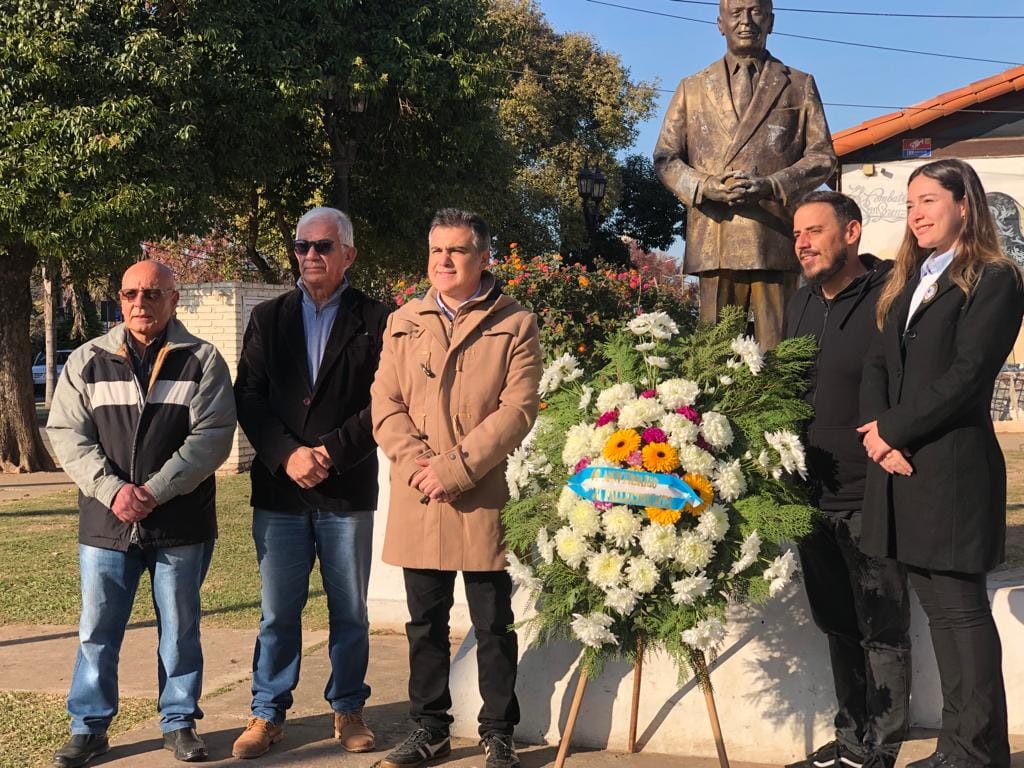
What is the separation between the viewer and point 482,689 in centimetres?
415

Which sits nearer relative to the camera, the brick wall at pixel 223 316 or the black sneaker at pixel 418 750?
the black sneaker at pixel 418 750

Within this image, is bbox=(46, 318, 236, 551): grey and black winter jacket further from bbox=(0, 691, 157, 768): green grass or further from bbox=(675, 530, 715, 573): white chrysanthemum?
bbox=(675, 530, 715, 573): white chrysanthemum

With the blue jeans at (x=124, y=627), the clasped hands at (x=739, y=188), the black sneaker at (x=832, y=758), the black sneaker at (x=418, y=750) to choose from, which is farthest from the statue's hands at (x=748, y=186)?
the blue jeans at (x=124, y=627)

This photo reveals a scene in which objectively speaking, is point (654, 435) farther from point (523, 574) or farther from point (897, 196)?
point (897, 196)

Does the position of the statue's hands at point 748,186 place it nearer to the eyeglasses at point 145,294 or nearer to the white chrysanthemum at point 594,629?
the white chrysanthemum at point 594,629

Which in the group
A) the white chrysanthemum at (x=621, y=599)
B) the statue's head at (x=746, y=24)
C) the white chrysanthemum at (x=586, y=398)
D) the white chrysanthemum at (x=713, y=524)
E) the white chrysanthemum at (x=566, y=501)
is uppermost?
the statue's head at (x=746, y=24)

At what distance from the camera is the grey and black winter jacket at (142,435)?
167 inches

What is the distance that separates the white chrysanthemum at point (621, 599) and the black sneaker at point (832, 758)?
1.02 m

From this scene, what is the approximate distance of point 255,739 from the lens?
4.33m

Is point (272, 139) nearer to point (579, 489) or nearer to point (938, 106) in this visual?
point (938, 106)

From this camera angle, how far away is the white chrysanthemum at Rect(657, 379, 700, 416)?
362 centimetres

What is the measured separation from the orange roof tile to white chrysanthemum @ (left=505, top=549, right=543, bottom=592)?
18.5 meters

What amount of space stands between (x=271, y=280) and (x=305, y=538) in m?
21.4

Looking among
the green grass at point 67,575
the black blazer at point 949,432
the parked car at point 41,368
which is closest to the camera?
the black blazer at point 949,432
